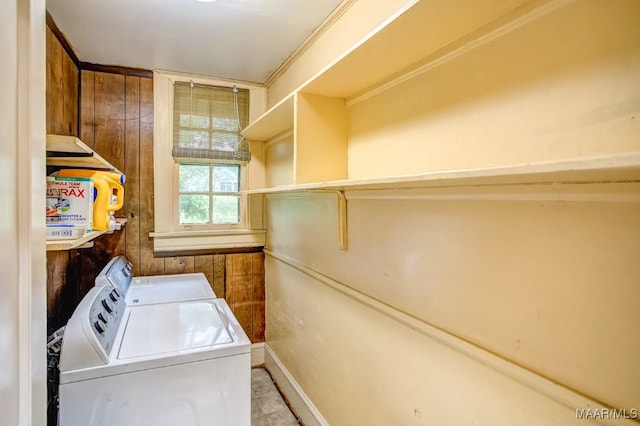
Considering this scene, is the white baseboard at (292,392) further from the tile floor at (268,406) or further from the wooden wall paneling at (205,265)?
the wooden wall paneling at (205,265)

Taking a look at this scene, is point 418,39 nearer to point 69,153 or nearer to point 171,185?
point 69,153

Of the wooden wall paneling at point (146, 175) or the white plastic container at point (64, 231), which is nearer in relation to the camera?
the white plastic container at point (64, 231)

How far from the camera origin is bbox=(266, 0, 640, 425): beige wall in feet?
2.33

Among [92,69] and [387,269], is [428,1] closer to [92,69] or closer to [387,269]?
[387,269]

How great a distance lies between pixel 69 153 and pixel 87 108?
4.49 ft

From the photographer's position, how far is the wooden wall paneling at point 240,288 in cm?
291

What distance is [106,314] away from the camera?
1611 millimetres

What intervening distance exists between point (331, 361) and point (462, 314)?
3.40 ft

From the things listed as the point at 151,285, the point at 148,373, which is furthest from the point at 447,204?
the point at 151,285

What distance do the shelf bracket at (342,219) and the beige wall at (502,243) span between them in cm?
3

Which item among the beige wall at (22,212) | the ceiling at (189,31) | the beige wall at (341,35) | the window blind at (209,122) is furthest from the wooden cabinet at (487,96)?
the window blind at (209,122)

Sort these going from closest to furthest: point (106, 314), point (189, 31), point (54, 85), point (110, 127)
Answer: point (106, 314)
point (54, 85)
point (189, 31)
point (110, 127)

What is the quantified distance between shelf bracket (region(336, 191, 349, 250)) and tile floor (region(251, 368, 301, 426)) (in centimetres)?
134

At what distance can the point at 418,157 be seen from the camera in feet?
4.11
